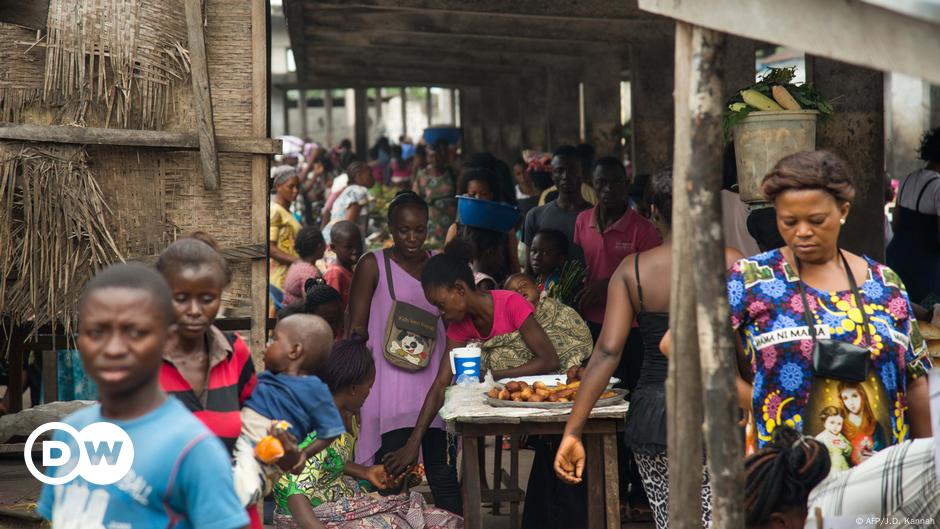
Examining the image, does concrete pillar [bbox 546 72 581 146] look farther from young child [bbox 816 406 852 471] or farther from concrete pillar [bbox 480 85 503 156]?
young child [bbox 816 406 852 471]

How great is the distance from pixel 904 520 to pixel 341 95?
1327 inches

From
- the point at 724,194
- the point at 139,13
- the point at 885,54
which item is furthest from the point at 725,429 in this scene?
the point at 139,13

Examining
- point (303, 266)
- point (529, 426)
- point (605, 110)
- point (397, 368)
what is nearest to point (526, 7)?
point (303, 266)

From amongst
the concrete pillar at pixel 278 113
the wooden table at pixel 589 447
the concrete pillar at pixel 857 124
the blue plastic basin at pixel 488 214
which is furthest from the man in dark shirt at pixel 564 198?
the concrete pillar at pixel 278 113

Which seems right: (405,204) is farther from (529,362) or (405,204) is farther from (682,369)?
(682,369)

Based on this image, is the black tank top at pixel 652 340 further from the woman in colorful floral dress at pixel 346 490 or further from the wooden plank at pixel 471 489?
the woman in colorful floral dress at pixel 346 490

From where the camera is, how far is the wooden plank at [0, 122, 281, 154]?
191 inches

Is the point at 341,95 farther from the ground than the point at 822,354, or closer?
farther from the ground

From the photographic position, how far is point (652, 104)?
11008 mm

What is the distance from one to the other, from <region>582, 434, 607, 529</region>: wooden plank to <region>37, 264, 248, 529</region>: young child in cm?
257

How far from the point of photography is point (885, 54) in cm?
274

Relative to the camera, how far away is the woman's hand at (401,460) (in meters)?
5.31

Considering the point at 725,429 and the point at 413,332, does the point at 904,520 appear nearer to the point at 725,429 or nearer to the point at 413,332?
the point at 725,429

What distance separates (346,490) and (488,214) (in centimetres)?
318
